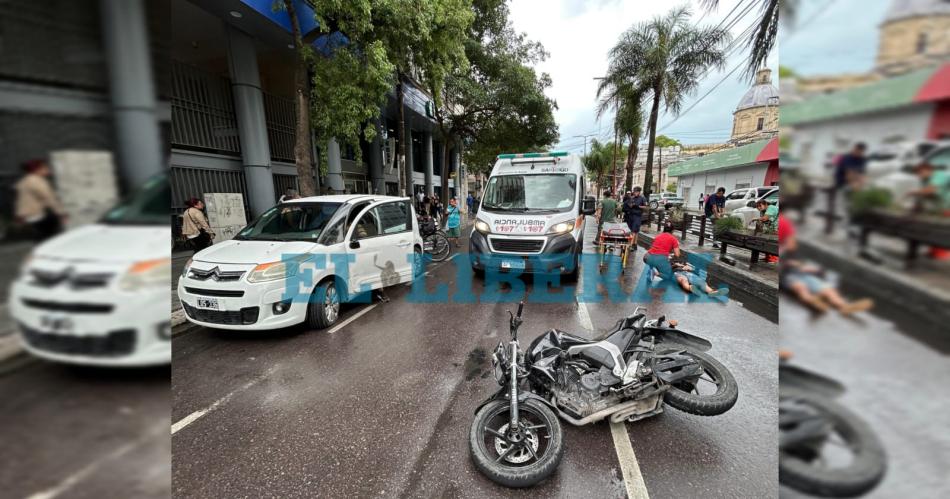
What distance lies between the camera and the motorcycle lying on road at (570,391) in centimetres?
225

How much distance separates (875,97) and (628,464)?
7.88 feet

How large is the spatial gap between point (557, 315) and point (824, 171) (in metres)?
4.48

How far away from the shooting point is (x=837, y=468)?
0.58m

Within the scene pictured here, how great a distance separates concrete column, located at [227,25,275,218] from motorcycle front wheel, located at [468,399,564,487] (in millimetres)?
9327

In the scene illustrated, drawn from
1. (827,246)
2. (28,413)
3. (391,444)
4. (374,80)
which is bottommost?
(391,444)

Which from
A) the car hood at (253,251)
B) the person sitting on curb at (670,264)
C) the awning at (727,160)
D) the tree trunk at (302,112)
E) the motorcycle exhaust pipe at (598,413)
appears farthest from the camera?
the awning at (727,160)

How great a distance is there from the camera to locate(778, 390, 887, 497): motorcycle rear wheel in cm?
53

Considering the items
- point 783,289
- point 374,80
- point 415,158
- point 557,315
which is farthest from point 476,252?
point 415,158

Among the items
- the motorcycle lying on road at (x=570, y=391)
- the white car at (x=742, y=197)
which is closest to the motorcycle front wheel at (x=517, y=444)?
the motorcycle lying on road at (x=570, y=391)

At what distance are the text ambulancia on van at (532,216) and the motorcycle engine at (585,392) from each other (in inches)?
132

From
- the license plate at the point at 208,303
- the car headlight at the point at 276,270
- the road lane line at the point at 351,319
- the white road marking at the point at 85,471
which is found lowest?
the road lane line at the point at 351,319

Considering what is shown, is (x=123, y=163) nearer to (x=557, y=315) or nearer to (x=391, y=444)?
(x=391, y=444)

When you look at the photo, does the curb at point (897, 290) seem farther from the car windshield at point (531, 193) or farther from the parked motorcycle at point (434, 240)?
the parked motorcycle at point (434, 240)

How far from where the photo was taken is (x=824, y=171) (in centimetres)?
56
